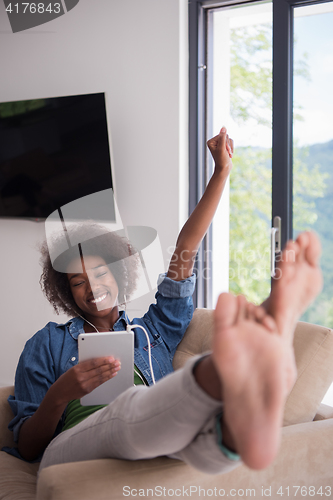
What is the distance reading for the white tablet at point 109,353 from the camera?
42.5 inches

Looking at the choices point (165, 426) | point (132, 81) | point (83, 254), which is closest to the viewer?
point (165, 426)

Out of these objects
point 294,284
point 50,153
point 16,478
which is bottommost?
point 16,478

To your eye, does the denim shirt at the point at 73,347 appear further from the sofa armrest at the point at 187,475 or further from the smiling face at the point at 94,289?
the sofa armrest at the point at 187,475

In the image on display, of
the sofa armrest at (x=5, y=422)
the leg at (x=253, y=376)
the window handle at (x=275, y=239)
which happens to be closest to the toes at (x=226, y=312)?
the leg at (x=253, y=376)

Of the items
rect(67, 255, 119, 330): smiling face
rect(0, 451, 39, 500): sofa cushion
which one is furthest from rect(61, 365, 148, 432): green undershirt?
rect(67, 255, 119, 330): smiling face

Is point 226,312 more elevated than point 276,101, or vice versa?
point 276,101

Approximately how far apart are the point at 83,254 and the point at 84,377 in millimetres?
448

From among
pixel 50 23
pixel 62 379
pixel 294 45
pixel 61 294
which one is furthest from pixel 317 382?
pixel 50 23

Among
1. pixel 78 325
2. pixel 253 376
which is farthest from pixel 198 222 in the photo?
pixel 253 376

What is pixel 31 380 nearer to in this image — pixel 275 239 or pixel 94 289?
pixel 94 289

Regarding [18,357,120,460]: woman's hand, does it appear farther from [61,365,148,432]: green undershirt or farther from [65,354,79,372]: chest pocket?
[65,354,79,372]: chest pocket

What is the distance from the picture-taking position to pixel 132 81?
2.32 m

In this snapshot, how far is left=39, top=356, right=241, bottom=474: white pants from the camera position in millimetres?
704

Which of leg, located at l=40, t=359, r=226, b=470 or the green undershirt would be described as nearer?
leg, located at l=40, t=359, r=226, b=470
